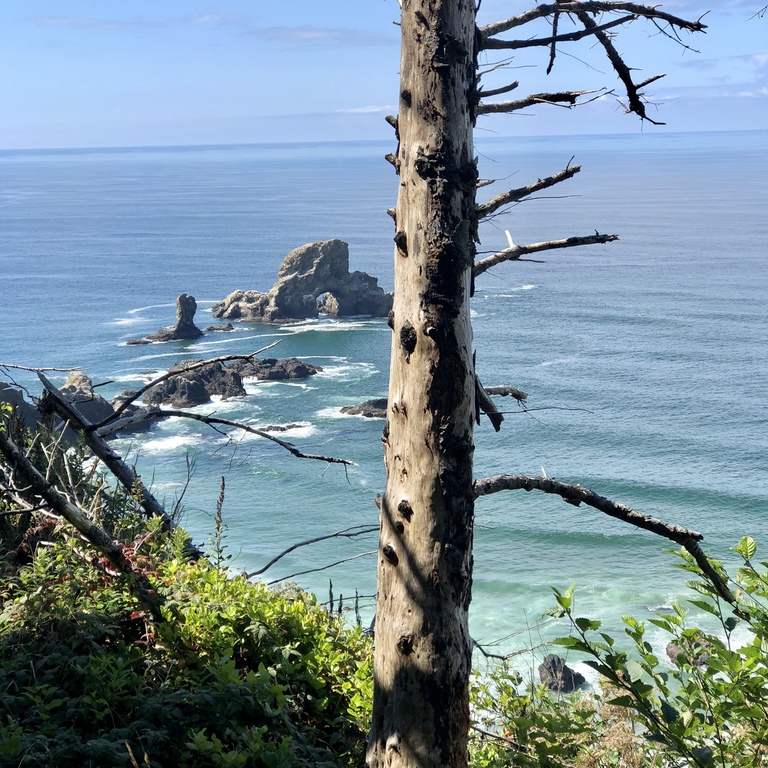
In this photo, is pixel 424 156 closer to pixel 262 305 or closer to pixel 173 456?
pixel 173 456

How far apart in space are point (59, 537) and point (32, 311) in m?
74.0

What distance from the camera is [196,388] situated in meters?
51.9

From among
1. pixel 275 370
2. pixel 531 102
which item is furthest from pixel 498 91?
pixel 275 370

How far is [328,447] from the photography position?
44.8 meters

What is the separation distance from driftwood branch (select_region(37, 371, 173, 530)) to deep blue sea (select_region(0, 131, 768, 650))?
77 cm

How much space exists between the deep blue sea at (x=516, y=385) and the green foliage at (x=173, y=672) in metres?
1.52

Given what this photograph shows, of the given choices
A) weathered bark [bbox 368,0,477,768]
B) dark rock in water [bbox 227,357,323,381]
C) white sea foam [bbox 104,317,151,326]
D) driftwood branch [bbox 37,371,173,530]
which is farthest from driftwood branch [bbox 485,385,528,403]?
white sea foam [bbox 104,317,151,326]

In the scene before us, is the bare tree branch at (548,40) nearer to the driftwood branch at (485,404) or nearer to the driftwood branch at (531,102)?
the driftwood branch at (531,102)

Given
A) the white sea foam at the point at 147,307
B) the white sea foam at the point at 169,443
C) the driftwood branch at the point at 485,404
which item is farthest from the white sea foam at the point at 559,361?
the driftwood branch at the point at 485,404

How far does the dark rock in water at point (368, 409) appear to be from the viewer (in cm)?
4897

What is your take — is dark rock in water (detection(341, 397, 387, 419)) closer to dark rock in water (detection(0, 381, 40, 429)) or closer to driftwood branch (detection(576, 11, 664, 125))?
dark rock in water (detection(0, 381, 40, 429))


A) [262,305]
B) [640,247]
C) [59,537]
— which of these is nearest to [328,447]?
[262,305]

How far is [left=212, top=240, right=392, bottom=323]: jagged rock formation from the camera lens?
7438cm

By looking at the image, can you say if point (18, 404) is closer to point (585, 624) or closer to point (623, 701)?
point (585, 624)
